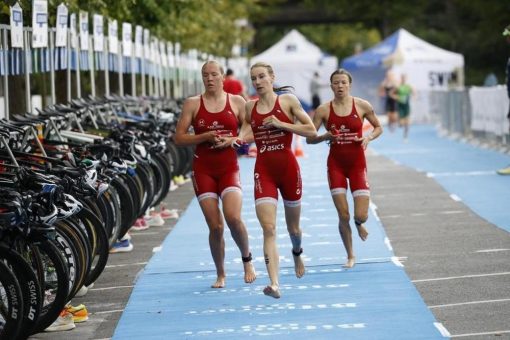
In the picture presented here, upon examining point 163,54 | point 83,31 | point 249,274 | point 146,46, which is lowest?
point 249,274

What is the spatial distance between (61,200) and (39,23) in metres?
6.39

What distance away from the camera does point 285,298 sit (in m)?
11.6

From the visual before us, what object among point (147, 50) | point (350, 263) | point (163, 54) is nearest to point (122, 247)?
point (350, 263)

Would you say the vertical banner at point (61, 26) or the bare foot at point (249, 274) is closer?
the bare foot at point (249, 274)

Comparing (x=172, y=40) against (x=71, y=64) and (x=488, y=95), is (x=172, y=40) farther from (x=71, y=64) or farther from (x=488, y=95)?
(x=71, y=64)

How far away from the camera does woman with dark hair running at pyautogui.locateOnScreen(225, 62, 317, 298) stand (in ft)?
38.8

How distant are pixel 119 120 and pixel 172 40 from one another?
18156mm

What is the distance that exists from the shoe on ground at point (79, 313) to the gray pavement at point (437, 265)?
0.19 ft

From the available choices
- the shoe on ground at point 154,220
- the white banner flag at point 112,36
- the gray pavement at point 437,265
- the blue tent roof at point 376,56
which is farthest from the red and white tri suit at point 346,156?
the blue tent roof at point 376,56

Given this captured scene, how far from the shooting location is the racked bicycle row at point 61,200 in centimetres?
912

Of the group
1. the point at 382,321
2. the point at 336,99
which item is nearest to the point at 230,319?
the point at 382,321

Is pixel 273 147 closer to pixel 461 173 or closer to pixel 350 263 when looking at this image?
pixel 350 263

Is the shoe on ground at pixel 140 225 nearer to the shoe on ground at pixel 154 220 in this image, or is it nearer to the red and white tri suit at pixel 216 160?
the shoe on ground at pixel 154 220

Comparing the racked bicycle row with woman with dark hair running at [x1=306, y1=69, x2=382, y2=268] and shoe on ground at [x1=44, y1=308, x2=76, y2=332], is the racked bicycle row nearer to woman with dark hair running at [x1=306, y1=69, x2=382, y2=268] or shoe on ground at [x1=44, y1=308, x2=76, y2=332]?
shoe on ground at [x1=44, y1=308, x2=76, y2=332]
